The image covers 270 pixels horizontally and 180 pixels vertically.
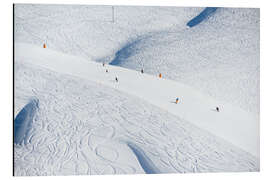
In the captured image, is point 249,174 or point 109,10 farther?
point 109,10

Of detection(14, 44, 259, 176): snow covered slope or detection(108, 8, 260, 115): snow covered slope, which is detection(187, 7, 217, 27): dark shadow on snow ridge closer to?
detection(108, 8, 260, 115): snow covered slope

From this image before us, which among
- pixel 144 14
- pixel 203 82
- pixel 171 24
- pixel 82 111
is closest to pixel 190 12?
pixel 171 24

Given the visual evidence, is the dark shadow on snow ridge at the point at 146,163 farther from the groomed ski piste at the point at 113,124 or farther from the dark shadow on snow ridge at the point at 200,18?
the dark shadow on snow ridge at the point at 200,18

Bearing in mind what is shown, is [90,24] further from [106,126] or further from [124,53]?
[106,126]

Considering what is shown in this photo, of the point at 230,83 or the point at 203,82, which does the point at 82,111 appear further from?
the point at 230,83

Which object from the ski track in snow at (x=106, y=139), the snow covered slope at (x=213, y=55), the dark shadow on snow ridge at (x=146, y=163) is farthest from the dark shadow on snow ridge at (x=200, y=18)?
the dark shadow on snow ridge at (x=146, y=163)

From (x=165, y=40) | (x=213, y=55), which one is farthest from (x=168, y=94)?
(x=165, y=40)

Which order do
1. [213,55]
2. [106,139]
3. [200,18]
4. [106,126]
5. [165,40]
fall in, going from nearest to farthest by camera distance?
[106,139]
[106,126]
[213,55]
[200,18]
[165,40]
